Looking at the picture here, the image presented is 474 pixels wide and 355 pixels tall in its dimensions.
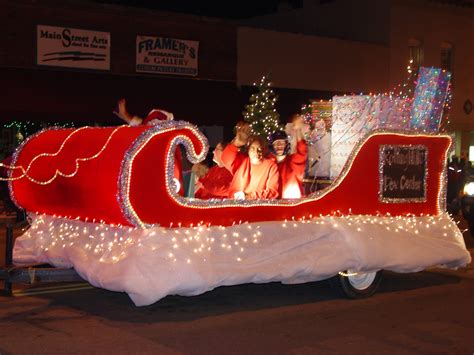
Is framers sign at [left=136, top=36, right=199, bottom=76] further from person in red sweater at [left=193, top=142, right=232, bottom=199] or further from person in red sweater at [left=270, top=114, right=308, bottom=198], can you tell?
person in red sweater at [left=270, top=114, right=308, bottom=198]

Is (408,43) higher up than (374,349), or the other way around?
(408,43)

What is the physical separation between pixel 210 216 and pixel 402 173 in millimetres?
2616

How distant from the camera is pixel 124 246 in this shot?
22.4 ft

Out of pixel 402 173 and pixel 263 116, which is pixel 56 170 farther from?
pixel 263 116

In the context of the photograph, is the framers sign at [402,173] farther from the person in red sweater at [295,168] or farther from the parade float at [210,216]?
the person in red sweater at [295,168]

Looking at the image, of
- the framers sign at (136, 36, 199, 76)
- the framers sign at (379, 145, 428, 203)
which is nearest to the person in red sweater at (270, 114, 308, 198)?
the framers sign at (379, 145, 428, 203)

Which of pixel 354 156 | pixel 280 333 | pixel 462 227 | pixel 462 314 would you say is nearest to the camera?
pixel 280 333

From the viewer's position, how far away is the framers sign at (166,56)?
20.1 metres

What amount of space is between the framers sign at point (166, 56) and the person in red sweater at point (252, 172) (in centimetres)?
1157

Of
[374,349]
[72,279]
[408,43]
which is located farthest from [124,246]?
[408,43]

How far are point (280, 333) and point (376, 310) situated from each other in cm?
148

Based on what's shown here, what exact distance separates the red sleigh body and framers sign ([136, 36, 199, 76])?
12.0m

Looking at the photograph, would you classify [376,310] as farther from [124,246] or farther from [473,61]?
[473,61]

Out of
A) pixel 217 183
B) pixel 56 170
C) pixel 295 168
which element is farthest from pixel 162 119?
pixel 295 168
